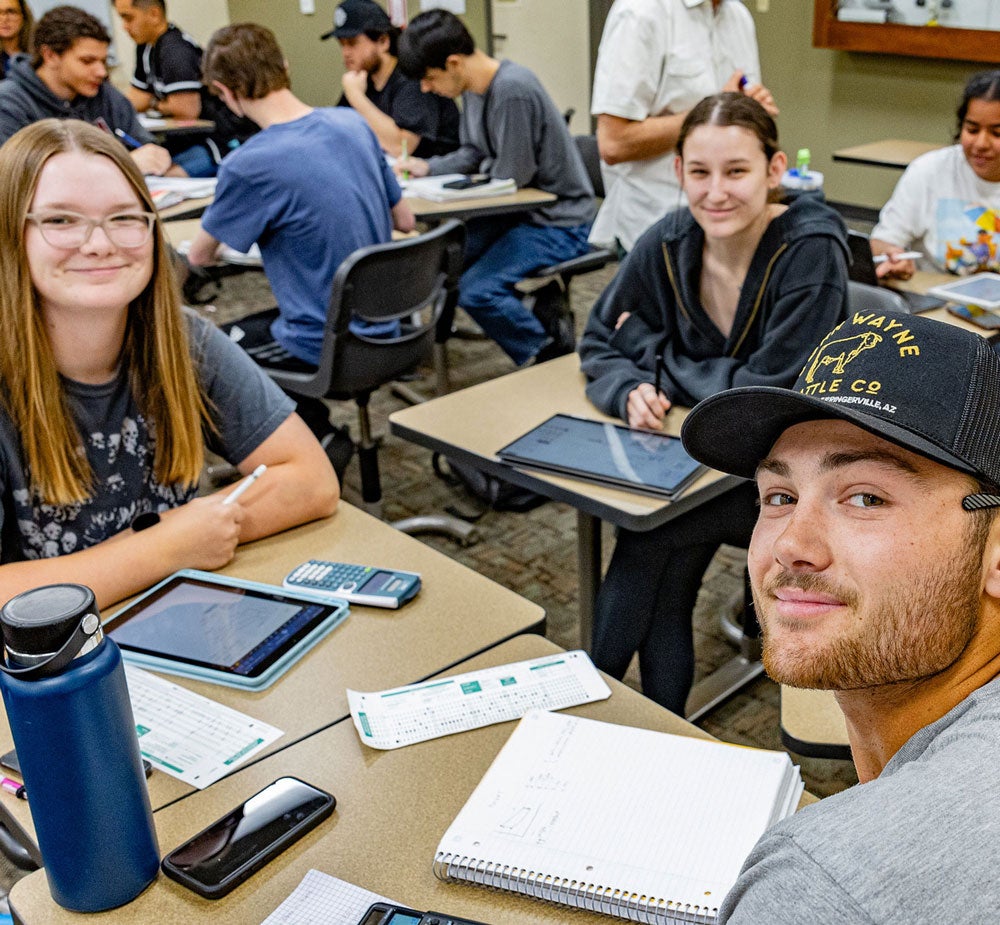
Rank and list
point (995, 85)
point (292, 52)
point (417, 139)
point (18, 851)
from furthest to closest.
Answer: point (292, 52)
point (417, 139)
point (995, 85)
point (18, 851)

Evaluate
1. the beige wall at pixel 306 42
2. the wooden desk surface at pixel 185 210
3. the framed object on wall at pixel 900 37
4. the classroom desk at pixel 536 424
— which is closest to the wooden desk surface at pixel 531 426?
the classroom desk at pixel 536 424

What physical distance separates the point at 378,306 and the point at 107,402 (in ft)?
4.17

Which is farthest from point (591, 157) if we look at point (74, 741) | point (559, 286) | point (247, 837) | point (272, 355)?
point (74, 741)

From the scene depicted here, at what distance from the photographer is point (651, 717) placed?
1198 mm

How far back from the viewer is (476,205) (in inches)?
147

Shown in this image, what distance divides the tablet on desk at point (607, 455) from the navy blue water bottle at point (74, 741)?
1071mm

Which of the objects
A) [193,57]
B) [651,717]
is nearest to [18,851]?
[651,717]

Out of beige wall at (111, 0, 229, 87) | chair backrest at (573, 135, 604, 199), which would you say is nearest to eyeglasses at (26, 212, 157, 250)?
chair backrest at (573, 135, 604, 199)

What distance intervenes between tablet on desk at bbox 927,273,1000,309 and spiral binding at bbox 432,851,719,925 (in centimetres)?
204

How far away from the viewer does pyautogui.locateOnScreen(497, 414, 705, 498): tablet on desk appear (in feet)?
6.01

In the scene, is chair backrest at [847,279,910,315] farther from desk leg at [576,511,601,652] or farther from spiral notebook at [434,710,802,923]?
spiral notebook at [434,710,802,923]

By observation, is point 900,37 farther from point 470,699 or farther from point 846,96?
point 470,699

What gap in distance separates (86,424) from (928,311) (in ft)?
6.75

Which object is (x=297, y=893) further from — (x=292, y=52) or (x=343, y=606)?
(x=292, y=52)
